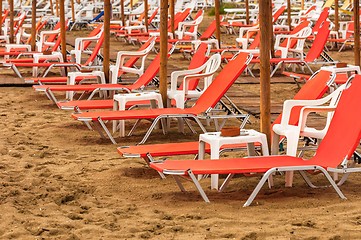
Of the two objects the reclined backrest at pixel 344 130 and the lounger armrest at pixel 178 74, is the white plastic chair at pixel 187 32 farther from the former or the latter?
the reclined backrest at pixel 344 130

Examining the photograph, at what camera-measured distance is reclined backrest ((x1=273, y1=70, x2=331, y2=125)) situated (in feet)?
19.2

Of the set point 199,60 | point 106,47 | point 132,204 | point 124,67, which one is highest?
point 106,47

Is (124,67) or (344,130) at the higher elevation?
(124,67)

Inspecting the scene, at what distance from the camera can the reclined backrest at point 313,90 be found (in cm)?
584

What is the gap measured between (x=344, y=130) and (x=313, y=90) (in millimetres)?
856

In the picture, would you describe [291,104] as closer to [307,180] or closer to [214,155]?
[307,180]

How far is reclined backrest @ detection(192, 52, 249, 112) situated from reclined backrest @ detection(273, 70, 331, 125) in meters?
0.80

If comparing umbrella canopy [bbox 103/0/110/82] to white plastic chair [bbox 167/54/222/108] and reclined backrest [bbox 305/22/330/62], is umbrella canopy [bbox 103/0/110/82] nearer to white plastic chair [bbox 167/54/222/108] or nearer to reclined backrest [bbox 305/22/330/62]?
white plastic chair [bbox 167/54/222/108]

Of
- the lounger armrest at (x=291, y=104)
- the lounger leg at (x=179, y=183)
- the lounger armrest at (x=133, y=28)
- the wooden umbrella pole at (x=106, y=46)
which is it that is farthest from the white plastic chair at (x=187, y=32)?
the lounger leg at (x=179, y=183)

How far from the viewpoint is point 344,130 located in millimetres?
5180

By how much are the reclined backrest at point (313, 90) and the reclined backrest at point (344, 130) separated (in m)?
0.52

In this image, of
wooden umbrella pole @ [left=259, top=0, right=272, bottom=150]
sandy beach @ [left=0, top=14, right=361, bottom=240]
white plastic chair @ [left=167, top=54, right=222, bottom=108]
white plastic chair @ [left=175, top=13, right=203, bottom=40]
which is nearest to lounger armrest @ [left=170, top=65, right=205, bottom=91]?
white plastic chair @ [left=167, top=54, right=222, bottom=108]

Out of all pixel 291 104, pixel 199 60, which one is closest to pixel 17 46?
pixel 199 60

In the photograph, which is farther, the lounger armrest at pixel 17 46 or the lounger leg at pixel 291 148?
the lounger armrest at pixel 17 46
